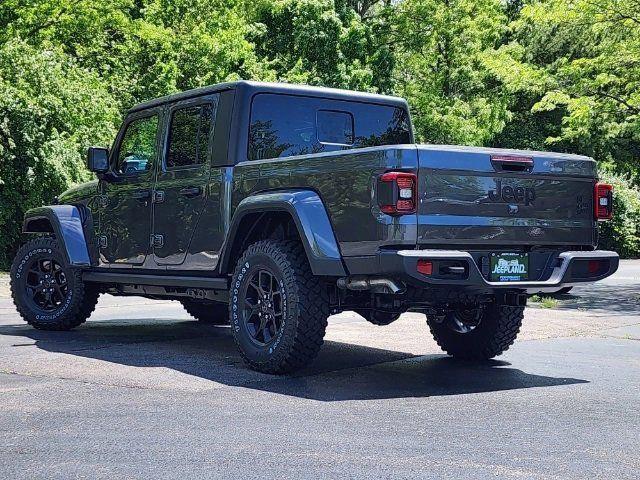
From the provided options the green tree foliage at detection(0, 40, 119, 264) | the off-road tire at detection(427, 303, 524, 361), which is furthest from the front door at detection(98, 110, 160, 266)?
the green tree foliage at detection(0, 40, 119, 264)

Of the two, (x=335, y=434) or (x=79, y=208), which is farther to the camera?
(x=79, y=208)

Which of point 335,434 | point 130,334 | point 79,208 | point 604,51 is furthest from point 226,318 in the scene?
point 604,51

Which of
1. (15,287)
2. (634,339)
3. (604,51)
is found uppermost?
(604,51)

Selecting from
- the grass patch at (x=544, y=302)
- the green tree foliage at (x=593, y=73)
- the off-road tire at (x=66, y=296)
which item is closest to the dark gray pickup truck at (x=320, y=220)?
the off-road tire at (x=66, y=296)

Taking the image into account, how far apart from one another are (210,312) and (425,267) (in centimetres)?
509

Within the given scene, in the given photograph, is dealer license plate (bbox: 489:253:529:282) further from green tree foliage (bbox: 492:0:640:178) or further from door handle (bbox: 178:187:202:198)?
green tree foliage (bbox: 492:0:640:178)

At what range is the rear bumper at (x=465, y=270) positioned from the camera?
6.36 metres

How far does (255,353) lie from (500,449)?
2724mm

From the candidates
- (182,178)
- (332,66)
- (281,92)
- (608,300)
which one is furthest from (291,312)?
(332,66)

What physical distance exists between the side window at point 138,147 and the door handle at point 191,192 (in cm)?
72

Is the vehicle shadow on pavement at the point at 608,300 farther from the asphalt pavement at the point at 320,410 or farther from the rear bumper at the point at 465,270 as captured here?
the rear bumper at the point at 465,270

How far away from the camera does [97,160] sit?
9281 mm

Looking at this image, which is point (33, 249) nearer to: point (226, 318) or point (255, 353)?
point (226, 318)

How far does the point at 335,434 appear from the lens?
5.23 meters
